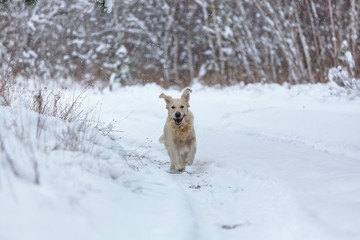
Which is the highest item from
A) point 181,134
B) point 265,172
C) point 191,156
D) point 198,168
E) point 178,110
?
point 178,110

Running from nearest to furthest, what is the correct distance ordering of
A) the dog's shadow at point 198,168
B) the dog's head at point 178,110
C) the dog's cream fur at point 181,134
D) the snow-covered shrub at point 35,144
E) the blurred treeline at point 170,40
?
the snow-covered shrub at point 35,144, the dog's shadow at point 198,168, the dog's head at point 178,110, the dog's cream fur at point 181,134, the blurred treeline at point 170,40

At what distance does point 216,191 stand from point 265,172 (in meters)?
0.73

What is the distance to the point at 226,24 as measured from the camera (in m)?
17.2

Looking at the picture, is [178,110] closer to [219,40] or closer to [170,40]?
[219,40]

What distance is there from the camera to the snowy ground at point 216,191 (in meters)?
2.17

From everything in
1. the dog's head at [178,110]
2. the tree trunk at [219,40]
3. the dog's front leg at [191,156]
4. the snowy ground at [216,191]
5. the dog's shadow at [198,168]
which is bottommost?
the dog's shadow at [198,168]

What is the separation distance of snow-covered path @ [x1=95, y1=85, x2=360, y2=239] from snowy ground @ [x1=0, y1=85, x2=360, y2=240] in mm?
15

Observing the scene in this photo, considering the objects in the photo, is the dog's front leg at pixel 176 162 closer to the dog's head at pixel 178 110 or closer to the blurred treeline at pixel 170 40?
the dog's head at pixel 178 110

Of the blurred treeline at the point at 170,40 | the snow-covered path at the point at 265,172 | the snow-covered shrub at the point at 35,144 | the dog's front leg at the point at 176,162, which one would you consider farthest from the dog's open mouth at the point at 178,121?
the blurred treeline at the point at 170,40

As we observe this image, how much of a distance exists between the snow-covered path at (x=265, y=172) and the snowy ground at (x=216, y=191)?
0.6 inches

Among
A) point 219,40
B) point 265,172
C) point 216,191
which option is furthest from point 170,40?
point 216,191

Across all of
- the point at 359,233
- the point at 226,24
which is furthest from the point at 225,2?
the point at 359,233

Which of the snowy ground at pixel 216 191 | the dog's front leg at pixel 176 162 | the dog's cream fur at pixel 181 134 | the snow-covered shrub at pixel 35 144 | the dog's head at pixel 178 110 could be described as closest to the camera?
the snowy ground at pixel 216 191

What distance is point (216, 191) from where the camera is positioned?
167 inches
